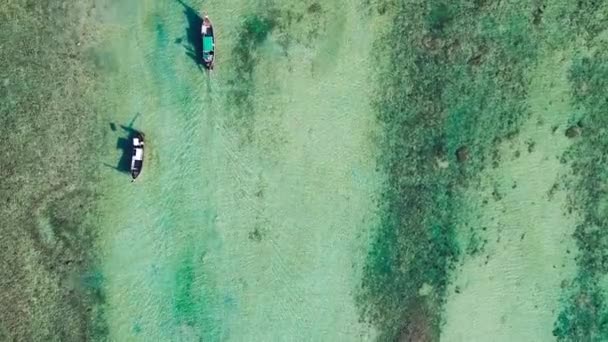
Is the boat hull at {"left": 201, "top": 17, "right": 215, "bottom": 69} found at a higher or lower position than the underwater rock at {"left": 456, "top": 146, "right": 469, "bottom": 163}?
higher

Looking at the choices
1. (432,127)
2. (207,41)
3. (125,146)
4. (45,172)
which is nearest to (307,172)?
(432,127)

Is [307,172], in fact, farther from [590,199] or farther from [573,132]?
[590,199]

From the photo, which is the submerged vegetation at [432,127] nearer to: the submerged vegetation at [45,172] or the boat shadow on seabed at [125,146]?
the boat shadow on seabed at [125,146]

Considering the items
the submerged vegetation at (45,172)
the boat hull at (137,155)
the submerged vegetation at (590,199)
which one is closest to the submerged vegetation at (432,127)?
the submerged vegetation at (590,199)

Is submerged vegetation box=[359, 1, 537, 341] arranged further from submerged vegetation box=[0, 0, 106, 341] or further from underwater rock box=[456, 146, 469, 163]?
submerged vegetation box=[0, 0, 106, 341]

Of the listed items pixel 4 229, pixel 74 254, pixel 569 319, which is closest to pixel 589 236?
pixel 569 319

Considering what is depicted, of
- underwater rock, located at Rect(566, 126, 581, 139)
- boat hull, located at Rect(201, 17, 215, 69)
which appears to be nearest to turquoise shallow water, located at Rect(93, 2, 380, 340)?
boat hull, located at Rect(201, 17, 215, 69)

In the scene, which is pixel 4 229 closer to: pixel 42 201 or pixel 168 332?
pixel 42 201
